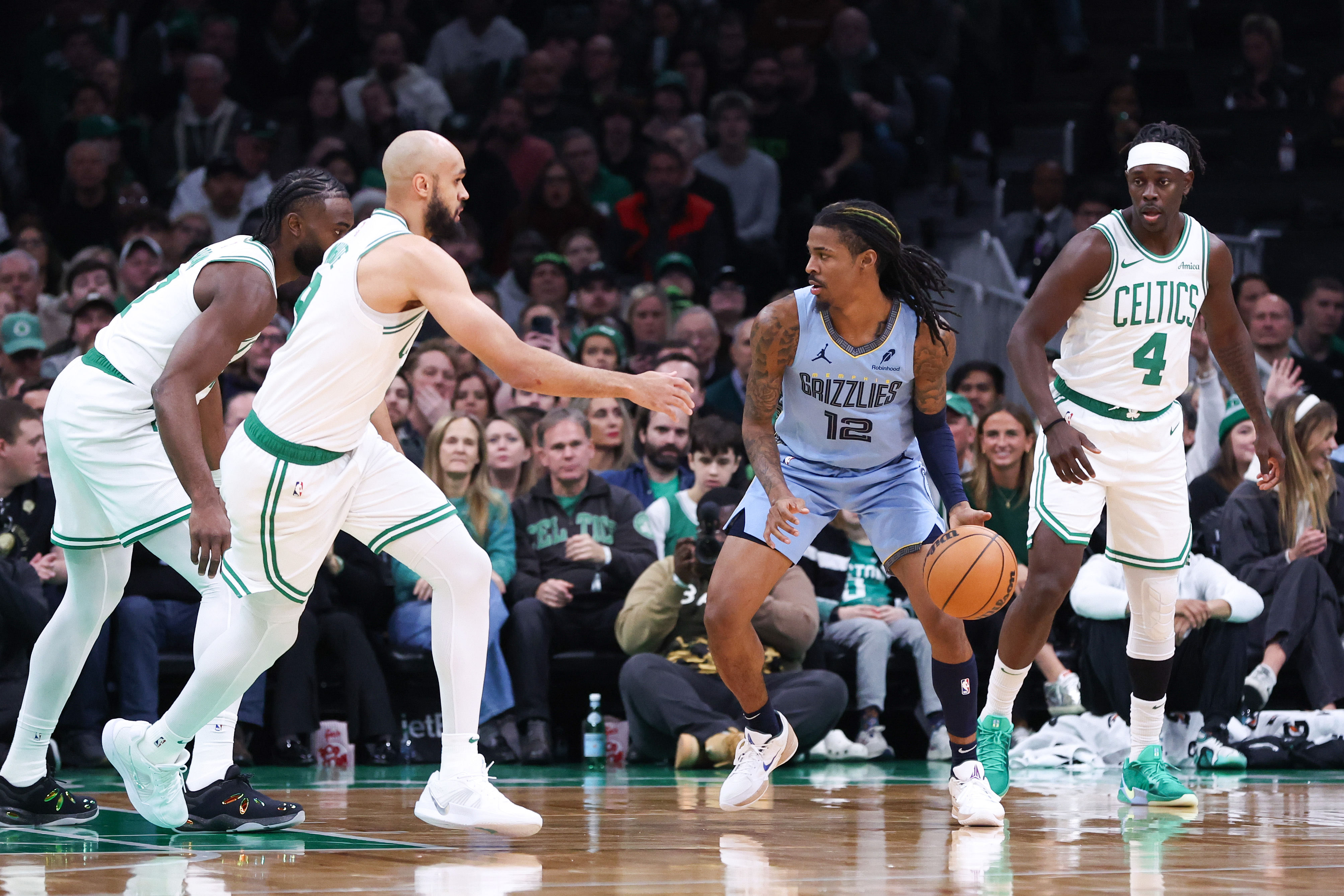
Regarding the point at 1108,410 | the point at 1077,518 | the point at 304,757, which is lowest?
the point at 304,757

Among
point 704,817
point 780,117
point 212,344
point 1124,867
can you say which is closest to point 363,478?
point 212,344

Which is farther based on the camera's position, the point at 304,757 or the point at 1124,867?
the point at 304,757

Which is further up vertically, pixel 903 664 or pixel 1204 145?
pixel 1204 145

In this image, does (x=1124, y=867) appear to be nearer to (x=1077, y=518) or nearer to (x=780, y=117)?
(x=1077, y=518)

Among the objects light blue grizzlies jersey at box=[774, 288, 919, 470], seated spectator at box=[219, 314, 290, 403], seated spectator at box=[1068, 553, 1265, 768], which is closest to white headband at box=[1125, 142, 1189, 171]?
light blue grizzlies jersey at box=[774, 288, 919, 470]

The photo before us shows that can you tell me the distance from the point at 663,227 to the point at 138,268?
12.9ft

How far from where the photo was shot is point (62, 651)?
548cm

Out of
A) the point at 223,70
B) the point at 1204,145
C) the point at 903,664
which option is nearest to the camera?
the point at 903,664

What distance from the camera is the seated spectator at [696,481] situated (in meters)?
9.00

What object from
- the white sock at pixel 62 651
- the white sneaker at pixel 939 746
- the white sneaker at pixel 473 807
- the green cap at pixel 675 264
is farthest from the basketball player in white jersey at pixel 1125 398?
the green cap at pixel 675 264

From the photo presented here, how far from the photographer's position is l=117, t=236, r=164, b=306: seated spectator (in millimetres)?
11125

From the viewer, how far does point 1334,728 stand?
26.8 ft

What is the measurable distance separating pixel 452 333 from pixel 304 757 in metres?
4.31

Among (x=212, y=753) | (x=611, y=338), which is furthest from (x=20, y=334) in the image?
(x=212, y=753)
